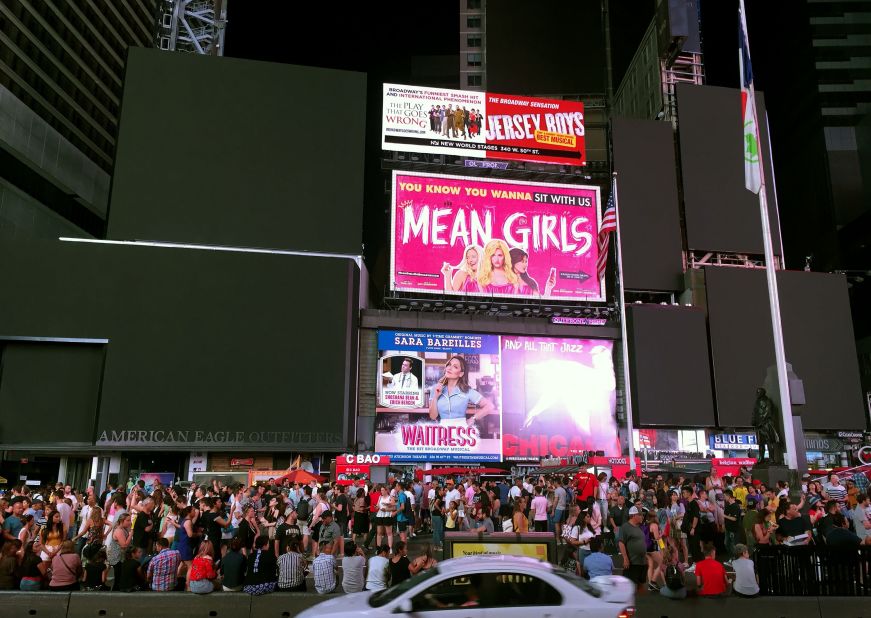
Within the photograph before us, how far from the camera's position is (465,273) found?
47562 millimetres

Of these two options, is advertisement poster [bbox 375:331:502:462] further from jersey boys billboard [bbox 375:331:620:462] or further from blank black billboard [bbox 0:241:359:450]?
blank black billboard [bbox 0:241:359:450]

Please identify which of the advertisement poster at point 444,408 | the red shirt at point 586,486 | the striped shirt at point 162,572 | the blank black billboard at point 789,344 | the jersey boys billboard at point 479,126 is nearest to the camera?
the striped shirt at point 162,572

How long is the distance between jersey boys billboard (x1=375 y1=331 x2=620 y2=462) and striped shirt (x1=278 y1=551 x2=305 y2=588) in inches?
1270

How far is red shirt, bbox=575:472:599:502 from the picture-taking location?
71.5ft

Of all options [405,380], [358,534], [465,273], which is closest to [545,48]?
[465,273]

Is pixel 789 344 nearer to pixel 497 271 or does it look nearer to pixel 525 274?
pixel 525 274

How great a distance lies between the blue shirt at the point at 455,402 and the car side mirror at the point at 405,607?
36.7 m

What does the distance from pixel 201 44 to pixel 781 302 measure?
189 ft

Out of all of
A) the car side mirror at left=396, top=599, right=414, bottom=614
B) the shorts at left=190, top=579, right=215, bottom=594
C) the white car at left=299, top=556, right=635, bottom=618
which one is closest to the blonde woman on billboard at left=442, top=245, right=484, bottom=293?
the shorts at left=190, top=579, right=215, bottom=594

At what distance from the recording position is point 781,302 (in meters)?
49.8

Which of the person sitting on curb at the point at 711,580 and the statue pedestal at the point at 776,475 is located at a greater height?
the statue pedestal at the point at 776,475

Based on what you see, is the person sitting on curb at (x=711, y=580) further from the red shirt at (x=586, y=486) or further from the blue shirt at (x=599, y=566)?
the red shirt at (x=586, y=486)

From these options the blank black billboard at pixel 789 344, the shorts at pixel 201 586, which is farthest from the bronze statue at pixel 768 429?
the blank black billboard at pixel 789 344

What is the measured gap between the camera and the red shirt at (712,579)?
1041cm
